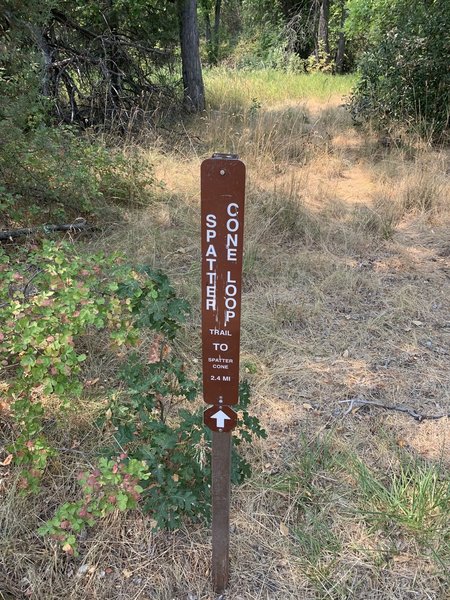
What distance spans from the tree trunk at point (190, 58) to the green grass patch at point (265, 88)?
42cm

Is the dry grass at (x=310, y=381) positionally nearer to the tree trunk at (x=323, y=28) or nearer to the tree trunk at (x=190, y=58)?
the tree trunk at (x=190, y=58)

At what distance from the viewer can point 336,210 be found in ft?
15.5

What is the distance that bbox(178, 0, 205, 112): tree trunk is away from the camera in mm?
7309

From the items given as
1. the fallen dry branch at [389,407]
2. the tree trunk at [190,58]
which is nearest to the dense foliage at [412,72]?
the tree trunk at [190,58]

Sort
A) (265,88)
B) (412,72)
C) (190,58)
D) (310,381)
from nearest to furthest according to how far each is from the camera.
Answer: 1. (310,381)
2. (412,72)
3. (190,58)
4. (265,88)

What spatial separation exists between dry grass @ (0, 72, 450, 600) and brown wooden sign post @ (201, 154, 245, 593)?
453 mm

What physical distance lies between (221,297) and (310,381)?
1563mm

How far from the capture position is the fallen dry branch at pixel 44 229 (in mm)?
3570

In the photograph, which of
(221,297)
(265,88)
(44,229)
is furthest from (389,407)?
(265,88)

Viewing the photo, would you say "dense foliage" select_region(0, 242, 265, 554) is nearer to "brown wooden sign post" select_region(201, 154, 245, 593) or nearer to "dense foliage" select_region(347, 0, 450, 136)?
"brown wooden sign post" select_region(201, 154, 245, 593)

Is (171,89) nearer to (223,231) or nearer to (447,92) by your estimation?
(447,92)

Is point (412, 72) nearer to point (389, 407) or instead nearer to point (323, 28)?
point (389, 407)

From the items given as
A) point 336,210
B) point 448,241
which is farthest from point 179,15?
point 448,241

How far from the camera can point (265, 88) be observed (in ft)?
29.9
